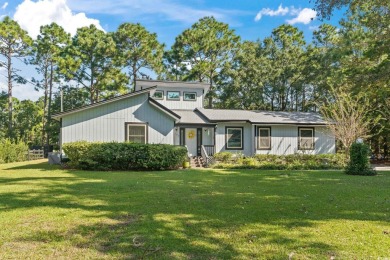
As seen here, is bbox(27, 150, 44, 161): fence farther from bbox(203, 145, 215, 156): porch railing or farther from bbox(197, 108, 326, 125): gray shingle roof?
bbox(203, 145, 215, 156): porch railing

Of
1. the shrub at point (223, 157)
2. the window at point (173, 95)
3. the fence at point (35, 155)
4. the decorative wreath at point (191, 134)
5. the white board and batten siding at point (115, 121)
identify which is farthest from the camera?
the fence at point (35, 155)

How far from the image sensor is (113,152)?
15.2 meters

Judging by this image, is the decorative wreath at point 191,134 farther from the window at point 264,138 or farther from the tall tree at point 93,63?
the tall tree at point 93,63

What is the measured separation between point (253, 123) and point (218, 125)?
245 cm

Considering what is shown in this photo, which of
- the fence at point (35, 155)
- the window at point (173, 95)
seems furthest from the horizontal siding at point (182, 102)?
the fence at point (35, 155)

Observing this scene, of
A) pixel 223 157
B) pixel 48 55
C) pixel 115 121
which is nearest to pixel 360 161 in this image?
pixel 223 157

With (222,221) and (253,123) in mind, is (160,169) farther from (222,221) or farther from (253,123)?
(222,221)

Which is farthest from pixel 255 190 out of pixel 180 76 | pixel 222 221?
pixel 180 76

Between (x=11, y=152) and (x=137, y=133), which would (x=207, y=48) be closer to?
(x=137, y=133)

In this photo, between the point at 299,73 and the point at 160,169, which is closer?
the point at 160,169

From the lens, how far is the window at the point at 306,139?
2267 cm

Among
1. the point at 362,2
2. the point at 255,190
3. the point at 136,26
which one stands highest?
the point at 136,26

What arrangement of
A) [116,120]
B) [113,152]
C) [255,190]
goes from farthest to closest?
[116,120] < [113,152] < [255,190]

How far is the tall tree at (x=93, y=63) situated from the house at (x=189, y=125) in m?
12.4
